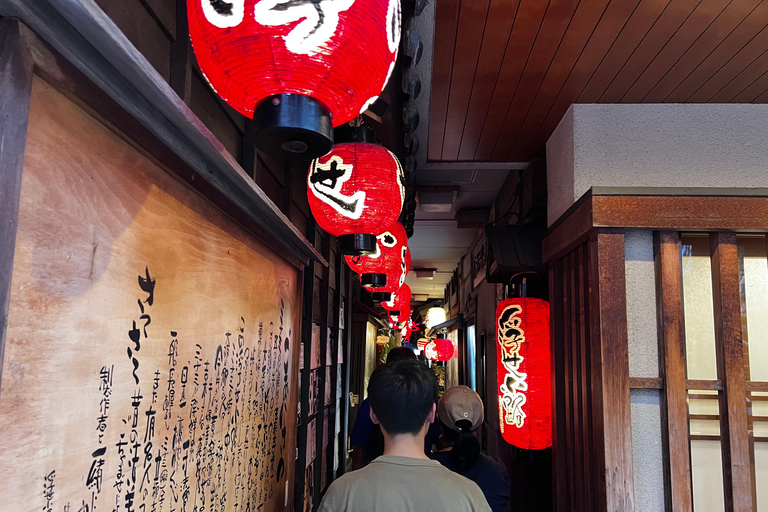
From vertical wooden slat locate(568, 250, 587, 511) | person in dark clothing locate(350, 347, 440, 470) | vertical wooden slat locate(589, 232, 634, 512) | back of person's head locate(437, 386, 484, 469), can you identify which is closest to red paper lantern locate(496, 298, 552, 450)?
vertical wooden slat locate(568, 250, 587, 511)

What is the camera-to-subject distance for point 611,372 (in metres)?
3.87

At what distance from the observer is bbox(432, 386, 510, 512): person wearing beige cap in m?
3.23

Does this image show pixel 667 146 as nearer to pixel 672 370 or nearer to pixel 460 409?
pixel 672 370

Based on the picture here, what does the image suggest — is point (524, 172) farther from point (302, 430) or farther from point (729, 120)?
point (302, 430)

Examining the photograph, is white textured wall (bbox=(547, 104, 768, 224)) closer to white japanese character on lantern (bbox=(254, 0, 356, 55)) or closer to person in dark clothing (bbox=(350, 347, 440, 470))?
person in dark clothing (bbox=(350, 347, 440, 470))

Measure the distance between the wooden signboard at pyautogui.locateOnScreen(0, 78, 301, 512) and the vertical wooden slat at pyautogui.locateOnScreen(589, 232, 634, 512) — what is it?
2792 millimetres

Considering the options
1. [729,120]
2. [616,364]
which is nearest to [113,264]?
[616,364]

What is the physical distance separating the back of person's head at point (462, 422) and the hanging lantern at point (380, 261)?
120cm

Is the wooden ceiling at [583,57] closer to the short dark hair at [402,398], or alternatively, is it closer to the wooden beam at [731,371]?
the wooden beam at [731,371]

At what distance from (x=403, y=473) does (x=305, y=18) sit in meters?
1.73

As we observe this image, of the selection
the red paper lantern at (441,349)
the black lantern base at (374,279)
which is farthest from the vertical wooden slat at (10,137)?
the red paper lantern at (441,349)

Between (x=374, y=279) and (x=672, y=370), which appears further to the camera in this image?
(x=374, y=279)

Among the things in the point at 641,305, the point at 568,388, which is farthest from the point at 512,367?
the point at 641,305

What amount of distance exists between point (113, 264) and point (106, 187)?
19cm
